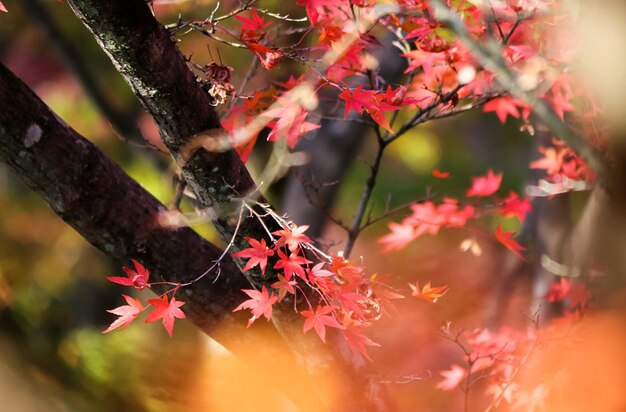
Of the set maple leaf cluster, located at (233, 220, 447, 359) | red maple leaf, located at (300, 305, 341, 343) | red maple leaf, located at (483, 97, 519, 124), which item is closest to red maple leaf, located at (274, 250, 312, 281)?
maple leaf cluster, located at (233, 220, 447, 359)

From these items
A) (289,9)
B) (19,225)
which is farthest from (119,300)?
(289,9)

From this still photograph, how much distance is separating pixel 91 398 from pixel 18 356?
346 millimetres

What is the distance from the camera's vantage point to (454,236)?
7504 millimetres

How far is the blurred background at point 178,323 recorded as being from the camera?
8.09 ft

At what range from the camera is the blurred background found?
2.47 m

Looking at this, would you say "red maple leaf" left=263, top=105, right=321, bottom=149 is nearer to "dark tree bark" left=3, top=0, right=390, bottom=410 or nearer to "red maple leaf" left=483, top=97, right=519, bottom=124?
"dark tree bark" left=3, top=0, right=390, bottom=410

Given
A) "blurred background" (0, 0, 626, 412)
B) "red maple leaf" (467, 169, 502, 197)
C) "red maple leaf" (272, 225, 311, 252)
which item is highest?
"red maple leaf" (272, 225, 311, 252)

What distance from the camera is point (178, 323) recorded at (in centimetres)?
476

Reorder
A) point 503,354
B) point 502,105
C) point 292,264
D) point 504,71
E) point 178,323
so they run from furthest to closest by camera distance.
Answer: point 178,323 → point 502,105 → point 503,354 → point 292,264 → point 504,71

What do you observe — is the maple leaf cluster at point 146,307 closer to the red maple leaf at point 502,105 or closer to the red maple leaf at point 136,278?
the red maple leaf at point 136,278

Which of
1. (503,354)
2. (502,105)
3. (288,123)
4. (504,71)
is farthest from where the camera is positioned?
(502,105)

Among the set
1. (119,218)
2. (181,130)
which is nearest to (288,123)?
(181,130)

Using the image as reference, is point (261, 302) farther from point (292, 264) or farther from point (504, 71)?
point (504, 71)

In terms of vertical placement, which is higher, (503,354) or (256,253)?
(256,253)
